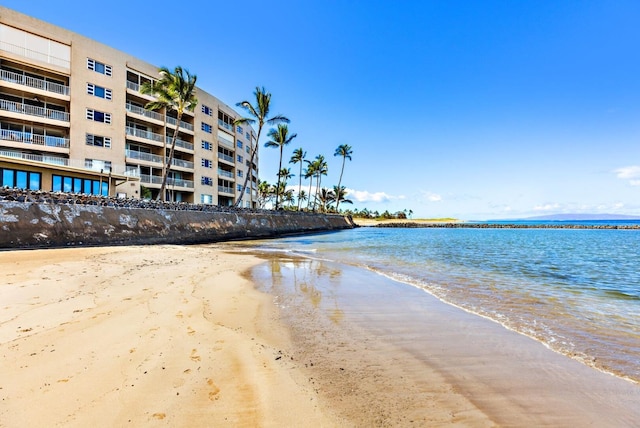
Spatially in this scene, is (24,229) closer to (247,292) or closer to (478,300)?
(247,292)

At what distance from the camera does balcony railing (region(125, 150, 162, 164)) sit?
3535 cm

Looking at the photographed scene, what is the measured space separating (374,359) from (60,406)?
11.0ft

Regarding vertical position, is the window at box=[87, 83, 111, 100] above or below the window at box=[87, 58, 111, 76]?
below

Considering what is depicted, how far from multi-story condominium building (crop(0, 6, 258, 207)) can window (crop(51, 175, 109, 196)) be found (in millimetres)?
82

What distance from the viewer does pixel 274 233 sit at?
127ft

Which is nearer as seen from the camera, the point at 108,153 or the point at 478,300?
the point at 478,300

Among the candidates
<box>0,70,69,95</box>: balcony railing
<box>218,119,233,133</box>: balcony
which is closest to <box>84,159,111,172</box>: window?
<box>0,70,69,95</box>: balcony railing

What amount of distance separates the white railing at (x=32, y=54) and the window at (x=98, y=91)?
2435 mm

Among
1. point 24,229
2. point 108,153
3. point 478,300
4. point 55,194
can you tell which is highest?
point 108,153

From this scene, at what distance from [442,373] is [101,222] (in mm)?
20436

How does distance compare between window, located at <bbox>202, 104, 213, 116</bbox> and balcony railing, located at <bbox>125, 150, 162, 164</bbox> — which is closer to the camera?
balcony railing, located at <bbox>125, 150, 162, 164</bbox>

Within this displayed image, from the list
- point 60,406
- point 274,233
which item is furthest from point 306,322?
point 274,233

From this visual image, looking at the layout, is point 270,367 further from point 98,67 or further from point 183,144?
point 183,144

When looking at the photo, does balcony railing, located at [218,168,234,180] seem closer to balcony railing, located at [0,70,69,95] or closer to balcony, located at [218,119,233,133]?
balcony, located at [218,119,233,133]
